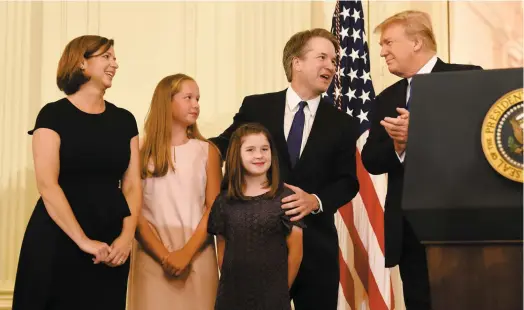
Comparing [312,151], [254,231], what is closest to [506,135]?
[254,231]

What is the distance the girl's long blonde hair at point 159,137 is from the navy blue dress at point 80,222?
248mm

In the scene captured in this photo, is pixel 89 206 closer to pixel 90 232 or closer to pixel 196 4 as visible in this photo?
pixel 90 232

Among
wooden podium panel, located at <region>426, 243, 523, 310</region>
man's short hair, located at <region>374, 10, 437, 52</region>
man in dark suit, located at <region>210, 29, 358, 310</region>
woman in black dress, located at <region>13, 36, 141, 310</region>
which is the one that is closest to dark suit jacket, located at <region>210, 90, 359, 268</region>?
man in dark suit, located at <region>210, 29, 358, 310</region>

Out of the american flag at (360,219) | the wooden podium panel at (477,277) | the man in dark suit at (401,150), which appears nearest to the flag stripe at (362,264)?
the american flag at (360,219)

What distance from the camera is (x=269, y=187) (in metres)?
3.26

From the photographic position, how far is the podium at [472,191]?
1.35 meters

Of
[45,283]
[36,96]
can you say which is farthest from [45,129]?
[36,96]

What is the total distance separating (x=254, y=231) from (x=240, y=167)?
0.30 m

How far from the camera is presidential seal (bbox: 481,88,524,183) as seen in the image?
1352 millimetres

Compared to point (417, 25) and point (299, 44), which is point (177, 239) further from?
point (417, 25)

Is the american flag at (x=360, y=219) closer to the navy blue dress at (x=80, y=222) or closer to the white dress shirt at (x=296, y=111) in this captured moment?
the white dress shirt at (x=296, y=111)

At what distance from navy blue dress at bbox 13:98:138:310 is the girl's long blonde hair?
248 mm

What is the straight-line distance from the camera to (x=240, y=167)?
129 inches

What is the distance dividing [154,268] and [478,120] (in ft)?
7.47
